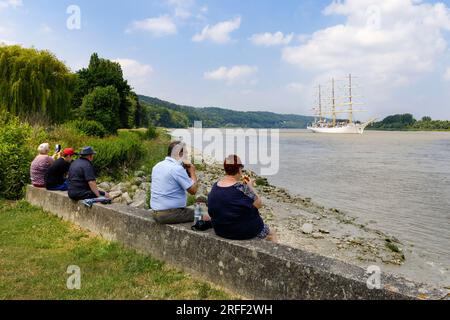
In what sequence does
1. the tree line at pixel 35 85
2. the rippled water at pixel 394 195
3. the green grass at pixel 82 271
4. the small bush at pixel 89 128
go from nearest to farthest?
the green grass at pixel 82 271, the rippled water at pixel 394 195, the small bush at pixel 89 128, the tree line at pixel 35 85

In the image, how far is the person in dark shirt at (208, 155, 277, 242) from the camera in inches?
189

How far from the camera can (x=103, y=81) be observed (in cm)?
5312

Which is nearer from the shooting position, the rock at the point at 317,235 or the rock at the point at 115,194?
the rock at the point at 317,235

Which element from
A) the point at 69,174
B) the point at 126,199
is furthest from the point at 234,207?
the point at 126,199

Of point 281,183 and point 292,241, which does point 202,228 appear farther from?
point 281,183

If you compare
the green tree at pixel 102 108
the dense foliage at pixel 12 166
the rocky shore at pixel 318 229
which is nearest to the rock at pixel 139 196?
the rocky shore at pixel 318 229

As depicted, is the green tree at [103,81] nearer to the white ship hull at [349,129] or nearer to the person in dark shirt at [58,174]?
the person in dark shirt at [58,174]

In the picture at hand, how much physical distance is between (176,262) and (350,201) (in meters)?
14.9

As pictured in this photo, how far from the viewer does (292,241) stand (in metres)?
10.7

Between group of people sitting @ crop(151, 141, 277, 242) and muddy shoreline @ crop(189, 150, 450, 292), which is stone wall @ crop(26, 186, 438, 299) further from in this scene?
muddy shoreline @ crop(189, 150, 450, 292)

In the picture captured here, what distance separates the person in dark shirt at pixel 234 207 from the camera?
4.79 meters

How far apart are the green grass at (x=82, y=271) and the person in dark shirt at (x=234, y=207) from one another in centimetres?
72

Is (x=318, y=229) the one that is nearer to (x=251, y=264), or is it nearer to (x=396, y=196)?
(x=251, y=264)

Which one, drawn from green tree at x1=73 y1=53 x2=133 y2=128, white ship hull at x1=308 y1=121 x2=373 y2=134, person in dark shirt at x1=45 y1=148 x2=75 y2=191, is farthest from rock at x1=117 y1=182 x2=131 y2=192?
white ship hull at x1=308 y1=121 x2=373 y2=134
